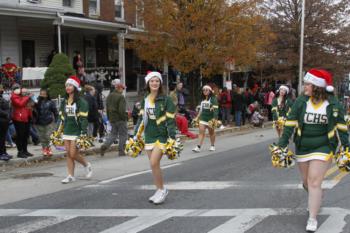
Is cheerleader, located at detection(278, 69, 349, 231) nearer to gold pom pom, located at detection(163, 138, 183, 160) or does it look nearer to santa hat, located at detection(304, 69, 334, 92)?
santa hat, located at detection(304, 69, 334, 92)

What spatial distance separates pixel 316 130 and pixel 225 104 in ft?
52.5

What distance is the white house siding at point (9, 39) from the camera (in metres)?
19.4

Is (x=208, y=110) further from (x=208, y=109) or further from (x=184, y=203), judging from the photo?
(x=184, y=203)

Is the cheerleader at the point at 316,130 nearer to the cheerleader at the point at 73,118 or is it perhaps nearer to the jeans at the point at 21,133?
the cheerleader at the point at 73,118

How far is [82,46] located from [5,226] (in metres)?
18.3

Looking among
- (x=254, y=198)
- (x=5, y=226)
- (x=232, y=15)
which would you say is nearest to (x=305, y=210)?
(x=254, y=198)

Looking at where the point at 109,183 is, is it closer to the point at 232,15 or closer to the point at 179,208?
the point at 179,208

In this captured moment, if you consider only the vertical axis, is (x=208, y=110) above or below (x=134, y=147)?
above

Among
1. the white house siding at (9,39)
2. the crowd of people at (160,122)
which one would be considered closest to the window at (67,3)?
the white house siding at (9,39)

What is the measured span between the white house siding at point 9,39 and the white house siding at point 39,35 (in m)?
0.41

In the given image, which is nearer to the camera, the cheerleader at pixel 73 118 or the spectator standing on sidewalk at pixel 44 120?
the cheerleader at pixel 73 118

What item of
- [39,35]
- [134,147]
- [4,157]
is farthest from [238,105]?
[134,147]

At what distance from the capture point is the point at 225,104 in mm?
21938

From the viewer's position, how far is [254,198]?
7660 mm
